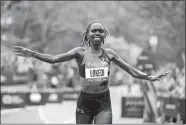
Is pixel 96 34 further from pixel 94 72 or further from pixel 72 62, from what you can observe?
pixel 72 62

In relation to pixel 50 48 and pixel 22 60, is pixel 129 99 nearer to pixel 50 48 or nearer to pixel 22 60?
pixel 22 60

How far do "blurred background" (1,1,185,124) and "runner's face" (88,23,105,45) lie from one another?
7.50m

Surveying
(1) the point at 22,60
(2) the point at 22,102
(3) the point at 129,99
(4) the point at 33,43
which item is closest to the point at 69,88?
(1) the point at 22,60

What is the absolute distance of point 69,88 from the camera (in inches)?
1302

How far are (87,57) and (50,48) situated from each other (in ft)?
143

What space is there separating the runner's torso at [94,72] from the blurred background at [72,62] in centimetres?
739

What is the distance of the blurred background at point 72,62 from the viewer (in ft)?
58.1

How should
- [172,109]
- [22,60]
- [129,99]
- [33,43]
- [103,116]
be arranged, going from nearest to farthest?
1. [103,116]
2. [172,109]
3. [129,99]
4. [22,60]
5. [33,43]

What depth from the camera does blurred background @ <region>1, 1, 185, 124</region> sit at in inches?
698

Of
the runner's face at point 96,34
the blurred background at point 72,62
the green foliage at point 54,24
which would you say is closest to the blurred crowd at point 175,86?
the blurred background at point 72,62

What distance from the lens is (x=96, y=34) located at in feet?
21.9

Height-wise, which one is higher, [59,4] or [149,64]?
[59,4]

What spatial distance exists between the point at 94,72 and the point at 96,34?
466 millimetres

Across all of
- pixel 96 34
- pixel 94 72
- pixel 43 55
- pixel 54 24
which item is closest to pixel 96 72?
pixel 94 72
